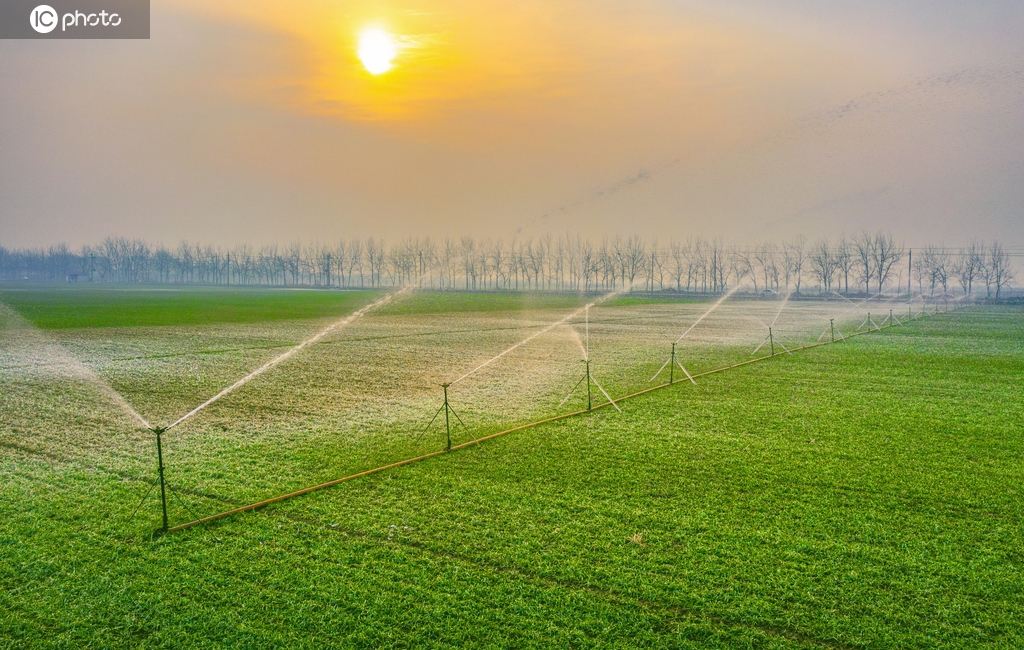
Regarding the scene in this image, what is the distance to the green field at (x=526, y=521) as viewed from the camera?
4129mm

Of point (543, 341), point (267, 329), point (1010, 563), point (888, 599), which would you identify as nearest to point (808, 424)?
point (1010, 563)

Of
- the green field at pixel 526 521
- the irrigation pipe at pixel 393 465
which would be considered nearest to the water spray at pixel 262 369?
the green field at pixel 526 521

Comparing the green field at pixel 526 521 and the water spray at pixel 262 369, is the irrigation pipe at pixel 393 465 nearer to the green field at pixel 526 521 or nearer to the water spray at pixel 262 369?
the green field at pixel 526 521

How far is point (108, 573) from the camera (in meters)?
4.80

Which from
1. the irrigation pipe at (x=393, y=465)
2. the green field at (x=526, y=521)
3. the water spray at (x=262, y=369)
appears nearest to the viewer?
the green field at (x=526, y=521)

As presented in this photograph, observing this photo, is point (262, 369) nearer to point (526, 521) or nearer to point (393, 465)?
point (393, 465)

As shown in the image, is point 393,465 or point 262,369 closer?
point 393,465

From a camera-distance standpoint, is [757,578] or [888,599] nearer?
[888,599]

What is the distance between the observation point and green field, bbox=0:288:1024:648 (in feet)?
13.5

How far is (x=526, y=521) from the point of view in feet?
18.8

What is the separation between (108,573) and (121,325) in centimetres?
2899

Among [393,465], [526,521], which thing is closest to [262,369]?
[393,465]

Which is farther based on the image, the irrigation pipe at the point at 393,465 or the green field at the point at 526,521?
the irrigation pipe at the point at 393,465

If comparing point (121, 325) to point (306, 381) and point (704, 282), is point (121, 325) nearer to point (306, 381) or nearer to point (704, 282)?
point (306, 381)
